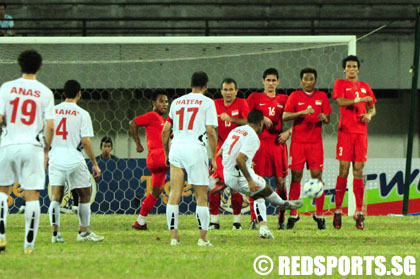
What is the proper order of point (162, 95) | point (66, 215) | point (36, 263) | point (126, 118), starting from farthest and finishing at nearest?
point (126, 118) < point (66, 215) < point (162, 95) < point (36, 263)

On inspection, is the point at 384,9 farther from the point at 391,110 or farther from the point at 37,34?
the point at 37,34

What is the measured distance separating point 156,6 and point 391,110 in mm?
7093

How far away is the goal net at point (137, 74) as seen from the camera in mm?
13172

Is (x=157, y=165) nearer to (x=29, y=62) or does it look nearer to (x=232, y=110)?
(x=232, y=110)

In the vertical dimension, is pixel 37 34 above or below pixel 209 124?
above

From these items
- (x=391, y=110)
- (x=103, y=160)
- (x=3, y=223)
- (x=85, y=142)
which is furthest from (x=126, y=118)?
(x=3, y=223)

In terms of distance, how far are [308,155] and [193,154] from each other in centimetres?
313

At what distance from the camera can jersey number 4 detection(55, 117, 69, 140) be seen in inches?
301

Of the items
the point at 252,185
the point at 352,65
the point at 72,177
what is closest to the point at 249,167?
the point at 252,185

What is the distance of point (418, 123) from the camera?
19.5m

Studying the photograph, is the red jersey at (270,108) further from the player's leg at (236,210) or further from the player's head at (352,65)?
the player's head at (352,65)

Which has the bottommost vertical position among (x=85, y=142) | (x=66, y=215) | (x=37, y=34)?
(x=66, y=215)

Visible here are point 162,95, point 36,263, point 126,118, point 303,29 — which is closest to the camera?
point 36,263

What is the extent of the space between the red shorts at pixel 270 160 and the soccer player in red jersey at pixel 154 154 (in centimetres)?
130
